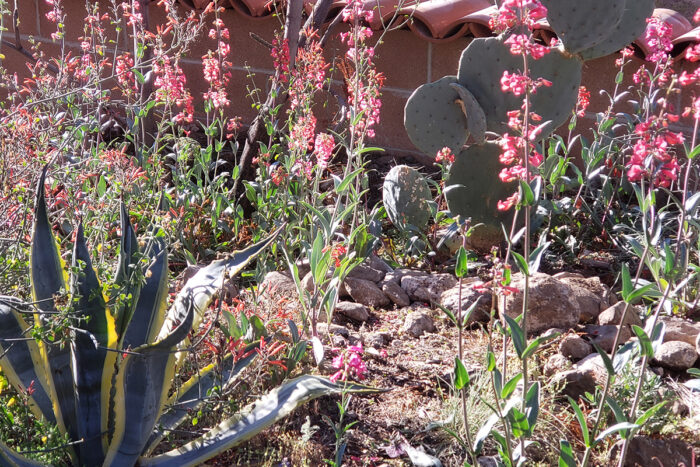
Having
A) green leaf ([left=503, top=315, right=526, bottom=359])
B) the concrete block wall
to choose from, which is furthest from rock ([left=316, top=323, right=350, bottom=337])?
the concrete block wall

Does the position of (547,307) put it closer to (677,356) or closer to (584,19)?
(677,356)

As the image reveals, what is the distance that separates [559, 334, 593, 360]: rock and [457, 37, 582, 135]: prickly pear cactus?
4.17ft

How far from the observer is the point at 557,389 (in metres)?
2.62

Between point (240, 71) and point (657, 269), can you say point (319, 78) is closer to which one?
point (657, 269)

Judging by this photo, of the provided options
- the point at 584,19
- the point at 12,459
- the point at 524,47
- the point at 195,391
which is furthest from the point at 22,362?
the point at 584,19

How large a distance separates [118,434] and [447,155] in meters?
2.35

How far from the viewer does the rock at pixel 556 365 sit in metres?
2.79

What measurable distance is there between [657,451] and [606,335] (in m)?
0.70

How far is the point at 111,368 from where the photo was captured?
209 centimetres

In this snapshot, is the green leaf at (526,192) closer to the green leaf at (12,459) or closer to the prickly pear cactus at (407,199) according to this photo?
the green leaf at (12,459)

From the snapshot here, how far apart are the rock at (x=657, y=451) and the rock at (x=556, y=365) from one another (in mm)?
449

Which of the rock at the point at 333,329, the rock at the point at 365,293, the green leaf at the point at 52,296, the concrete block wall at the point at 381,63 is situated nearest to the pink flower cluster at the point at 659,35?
the concrete block wall at the point at 381,63

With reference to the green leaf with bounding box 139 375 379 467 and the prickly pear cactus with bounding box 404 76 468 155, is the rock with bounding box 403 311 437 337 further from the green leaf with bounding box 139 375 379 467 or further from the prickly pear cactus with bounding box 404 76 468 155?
the prickly pear cactus with bounding box 404 76 468 155

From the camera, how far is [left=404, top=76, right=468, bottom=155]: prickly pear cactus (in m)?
3.97
